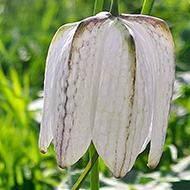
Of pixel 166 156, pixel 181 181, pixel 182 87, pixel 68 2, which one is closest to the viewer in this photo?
pixel 181 181

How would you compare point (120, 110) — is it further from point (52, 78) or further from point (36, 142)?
point (36, 142)

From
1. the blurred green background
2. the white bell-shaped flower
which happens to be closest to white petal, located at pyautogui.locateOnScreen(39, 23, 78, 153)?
the white bell-shaped flower

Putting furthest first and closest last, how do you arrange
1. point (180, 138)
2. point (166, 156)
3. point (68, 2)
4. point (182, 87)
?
1. point (68, 2)
2. point (180, 138)
3. point (166, 156)
4. point (182, 87)

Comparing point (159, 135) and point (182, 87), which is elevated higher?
point (159, 135)

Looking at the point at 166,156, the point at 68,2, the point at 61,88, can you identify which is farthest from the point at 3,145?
the point at 68,2

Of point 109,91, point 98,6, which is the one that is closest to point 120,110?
point 109,91

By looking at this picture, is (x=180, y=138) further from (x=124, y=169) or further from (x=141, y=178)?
(x=124, y=169)

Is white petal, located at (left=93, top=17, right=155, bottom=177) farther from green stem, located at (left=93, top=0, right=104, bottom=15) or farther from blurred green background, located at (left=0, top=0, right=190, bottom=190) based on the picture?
blurred green background, located at (left=0, top=0, right=190, bottom=190)

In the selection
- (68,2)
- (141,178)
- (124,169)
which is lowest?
(68,2)
